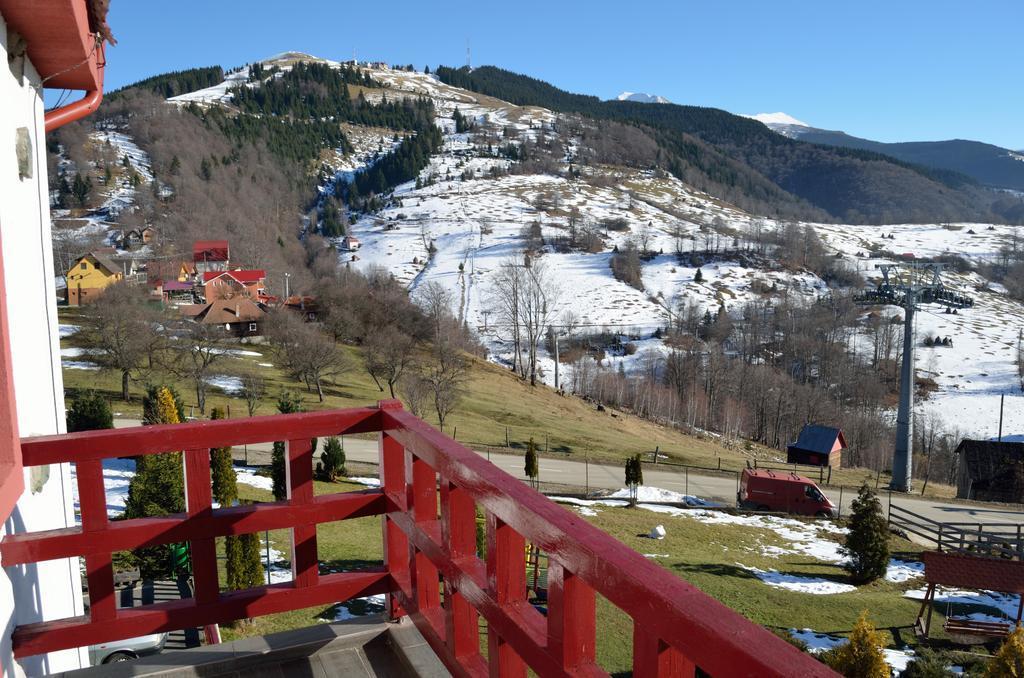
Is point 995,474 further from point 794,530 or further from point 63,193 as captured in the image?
point 63,193

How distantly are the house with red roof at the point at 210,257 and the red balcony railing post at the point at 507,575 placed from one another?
7141 cm

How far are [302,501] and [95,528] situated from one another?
708 millimetres

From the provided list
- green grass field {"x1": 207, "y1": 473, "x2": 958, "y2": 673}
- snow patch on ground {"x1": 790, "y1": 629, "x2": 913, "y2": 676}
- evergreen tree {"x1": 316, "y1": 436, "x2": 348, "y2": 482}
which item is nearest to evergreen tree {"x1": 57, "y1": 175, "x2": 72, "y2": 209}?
evergreen tree {"x1": 316, "y1": 436, "x2": 348, "y2": 482}

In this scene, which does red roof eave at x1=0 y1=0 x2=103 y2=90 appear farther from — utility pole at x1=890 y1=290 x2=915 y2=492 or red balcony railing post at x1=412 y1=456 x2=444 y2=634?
utility pole at x1=890 y1=290 x2=915 y2=492

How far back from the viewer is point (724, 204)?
146875mm

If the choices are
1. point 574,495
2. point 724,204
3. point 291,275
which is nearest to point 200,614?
point 574,495

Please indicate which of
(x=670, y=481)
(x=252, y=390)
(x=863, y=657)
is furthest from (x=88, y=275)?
(x=863, y=657)

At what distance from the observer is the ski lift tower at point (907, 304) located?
99.8ft

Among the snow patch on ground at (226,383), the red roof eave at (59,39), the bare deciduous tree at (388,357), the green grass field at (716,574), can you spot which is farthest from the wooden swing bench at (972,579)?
the snow patch on ground at (226,383)

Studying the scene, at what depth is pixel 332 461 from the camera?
65.8ft

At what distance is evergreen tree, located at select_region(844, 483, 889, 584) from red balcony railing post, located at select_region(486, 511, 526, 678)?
660 inches

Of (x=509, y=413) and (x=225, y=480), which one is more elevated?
(x=225, y=480)

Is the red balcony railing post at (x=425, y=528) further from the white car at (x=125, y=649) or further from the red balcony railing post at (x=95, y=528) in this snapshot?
the white car at (x=125, y=649)

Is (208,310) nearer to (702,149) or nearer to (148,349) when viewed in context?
(148,349)
